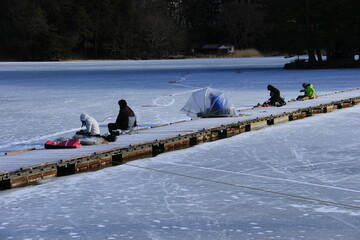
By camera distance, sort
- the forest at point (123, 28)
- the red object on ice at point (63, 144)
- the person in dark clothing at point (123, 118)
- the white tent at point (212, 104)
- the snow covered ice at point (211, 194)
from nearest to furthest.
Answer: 1. the snow covered ice at point (211, 194)
2. the red object on ice at point (63, 144)
3. the person in dark clothing at point (123, 118)
4. the white tent at point (212, 104)
5. the forest at point (123, 28)

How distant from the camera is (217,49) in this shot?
360 feet

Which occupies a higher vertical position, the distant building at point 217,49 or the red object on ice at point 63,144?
the distant building at point 217,49

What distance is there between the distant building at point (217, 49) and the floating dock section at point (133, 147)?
302 ft

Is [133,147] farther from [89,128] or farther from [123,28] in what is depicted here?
[123,28]

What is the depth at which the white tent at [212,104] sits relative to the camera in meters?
15.9

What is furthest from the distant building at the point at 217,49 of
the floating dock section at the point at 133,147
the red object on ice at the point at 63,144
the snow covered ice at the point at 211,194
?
the red object on ice at the point at 63,144

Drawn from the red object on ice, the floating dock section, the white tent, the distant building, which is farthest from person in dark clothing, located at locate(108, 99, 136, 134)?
the distant building

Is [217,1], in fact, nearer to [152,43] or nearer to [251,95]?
[152,43]

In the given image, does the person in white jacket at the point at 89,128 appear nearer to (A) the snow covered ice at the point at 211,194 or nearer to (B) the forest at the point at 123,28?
(A) the snow covered ice at the point at 211,194

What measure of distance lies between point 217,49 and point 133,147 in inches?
3956

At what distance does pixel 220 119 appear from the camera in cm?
1525

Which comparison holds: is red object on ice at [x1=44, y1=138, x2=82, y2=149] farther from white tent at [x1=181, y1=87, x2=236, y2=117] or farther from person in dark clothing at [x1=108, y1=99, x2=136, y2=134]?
white tent at [x1=181, y1=87, x2=236, y2=117]

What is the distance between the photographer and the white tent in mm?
15867

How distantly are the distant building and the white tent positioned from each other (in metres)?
92.6
